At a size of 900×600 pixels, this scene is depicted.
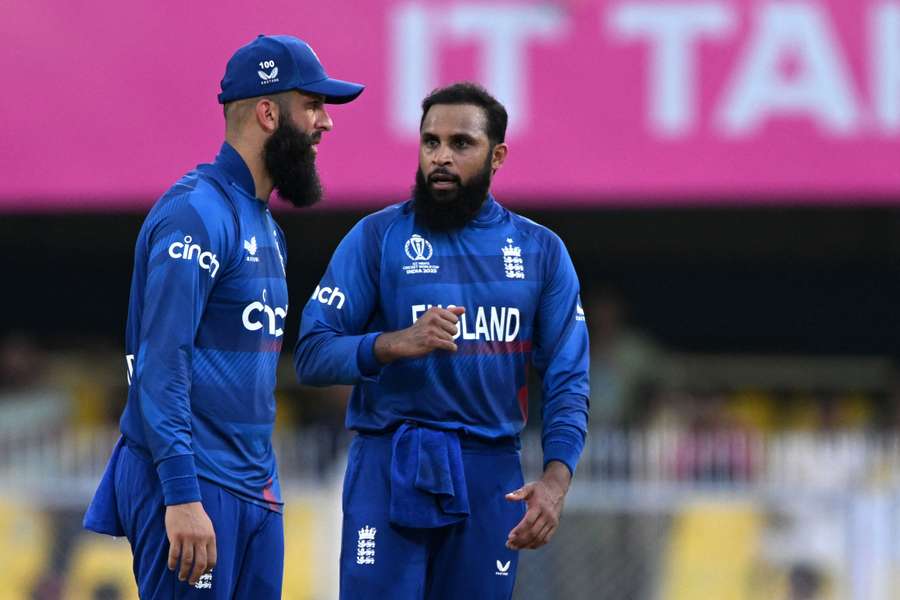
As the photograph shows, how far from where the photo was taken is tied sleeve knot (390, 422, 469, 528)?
14.0 feet

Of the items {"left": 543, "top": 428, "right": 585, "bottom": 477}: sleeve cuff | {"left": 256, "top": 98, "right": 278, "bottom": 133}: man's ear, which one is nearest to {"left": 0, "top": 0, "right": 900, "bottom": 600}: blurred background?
{"left": 543, "top": 428, "right": 585, "bottom": 477}: sleeve cuff

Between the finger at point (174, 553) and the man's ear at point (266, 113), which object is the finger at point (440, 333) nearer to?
the man's ear at point (266, 113)

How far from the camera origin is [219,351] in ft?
13.0

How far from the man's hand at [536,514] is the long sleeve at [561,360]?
12 centimetres

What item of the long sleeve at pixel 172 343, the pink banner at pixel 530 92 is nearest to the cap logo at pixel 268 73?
the long sleeve at pixel 172 343

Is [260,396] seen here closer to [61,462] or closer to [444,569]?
[444,569]

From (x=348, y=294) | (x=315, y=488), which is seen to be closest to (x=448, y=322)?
(x=348, y=294)

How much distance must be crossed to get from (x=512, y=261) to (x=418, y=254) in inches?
10.1

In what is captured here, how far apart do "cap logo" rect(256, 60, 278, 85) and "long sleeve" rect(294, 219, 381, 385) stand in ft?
1.77

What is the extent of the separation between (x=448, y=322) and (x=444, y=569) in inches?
27.6

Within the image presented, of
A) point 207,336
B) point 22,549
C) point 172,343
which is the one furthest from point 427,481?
point 22,549

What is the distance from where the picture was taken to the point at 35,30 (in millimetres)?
8750

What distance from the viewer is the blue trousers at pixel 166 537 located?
3904mm

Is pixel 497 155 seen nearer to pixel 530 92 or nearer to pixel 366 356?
pixel 366 356
